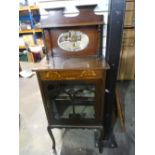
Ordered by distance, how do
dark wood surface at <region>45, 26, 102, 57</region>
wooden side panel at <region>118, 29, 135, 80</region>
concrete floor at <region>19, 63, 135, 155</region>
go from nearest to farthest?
dark wood surface at <region>45, 26, 102, 57</region>, concrete floor at <region>19, 63, 135, 155</region>, wooden side panel at <region>118, 29, 135, 80</region>

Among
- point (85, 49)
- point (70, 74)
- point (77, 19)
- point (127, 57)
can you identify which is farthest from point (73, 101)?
point (127, 57)

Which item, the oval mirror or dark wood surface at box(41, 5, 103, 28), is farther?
the oval mirror

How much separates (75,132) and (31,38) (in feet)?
8.95

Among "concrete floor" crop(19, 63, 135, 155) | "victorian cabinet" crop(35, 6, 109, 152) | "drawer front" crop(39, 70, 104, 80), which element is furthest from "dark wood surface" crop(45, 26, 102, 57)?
"concrete floor" crop(19, 63, 135, 155)

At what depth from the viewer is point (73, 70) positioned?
37.6 inches

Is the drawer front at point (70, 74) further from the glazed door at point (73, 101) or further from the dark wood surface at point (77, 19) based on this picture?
the dark wood surface at point (77, 19)

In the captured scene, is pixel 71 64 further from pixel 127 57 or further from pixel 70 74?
pixel 127 57

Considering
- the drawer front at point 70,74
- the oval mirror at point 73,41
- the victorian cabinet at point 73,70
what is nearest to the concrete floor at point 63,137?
the victorian cabinet at point 73,70

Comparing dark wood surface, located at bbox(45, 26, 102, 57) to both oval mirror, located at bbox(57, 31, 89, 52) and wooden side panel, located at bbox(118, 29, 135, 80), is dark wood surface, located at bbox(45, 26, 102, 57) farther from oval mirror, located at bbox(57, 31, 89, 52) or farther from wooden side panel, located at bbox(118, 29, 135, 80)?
wooden side panel, located at bbox(118, 29, 135, 80)

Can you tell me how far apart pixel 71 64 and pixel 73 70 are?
0.09 meters

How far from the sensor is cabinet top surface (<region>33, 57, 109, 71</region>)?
961 mm

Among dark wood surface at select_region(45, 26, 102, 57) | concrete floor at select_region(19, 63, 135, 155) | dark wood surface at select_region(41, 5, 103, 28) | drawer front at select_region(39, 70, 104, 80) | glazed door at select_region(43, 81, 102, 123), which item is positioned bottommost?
concrete floor at select_region(19, 63, 135, 155)

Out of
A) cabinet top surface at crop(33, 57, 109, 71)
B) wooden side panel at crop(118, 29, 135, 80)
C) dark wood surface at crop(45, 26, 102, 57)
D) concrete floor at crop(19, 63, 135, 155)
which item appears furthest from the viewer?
wooden side panel at crop(118, 29, 135, 80)
